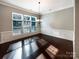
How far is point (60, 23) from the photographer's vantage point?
7.29 m

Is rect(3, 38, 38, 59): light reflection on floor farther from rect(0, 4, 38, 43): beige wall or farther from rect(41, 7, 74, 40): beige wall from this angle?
rect(41, 7, 74, 40): beige wall

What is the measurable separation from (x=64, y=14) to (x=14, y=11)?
4.41 m

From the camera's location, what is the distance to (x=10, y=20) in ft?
20.2

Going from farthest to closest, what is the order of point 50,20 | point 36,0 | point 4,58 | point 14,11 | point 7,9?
point 50,20, point 14,11, point 7,9, point 36,0, point 4,58

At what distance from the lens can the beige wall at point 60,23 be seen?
6239 mm

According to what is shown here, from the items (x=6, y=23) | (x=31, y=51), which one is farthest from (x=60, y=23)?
(x=6, y=23)

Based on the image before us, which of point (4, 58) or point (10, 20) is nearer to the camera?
point (4, 58)

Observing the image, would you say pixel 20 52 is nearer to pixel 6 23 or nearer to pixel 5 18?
pixel 6 23

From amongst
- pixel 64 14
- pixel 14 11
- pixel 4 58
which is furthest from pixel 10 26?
pixel 64 14

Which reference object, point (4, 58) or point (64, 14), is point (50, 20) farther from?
point (4, 58)

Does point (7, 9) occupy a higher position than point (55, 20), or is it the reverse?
point (7, 9)

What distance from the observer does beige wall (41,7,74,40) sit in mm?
6239

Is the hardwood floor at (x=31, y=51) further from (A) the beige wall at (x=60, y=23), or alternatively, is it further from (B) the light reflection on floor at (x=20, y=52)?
(A) the beige wall at (x=60, y=23)

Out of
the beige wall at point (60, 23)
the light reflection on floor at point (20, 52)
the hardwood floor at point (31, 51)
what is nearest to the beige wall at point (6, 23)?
the hardwood floor at point (31, 51)
